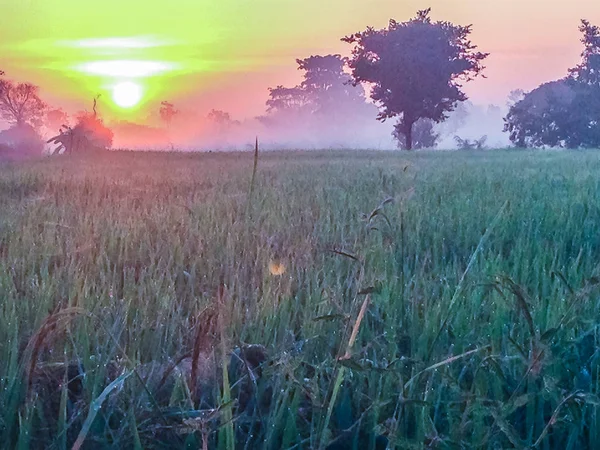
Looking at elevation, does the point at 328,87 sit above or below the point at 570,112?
above

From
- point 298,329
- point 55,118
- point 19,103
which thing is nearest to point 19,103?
point 19,103

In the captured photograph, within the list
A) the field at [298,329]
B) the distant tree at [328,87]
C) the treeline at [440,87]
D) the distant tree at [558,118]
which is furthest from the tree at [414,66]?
the distant tree at [328,87]

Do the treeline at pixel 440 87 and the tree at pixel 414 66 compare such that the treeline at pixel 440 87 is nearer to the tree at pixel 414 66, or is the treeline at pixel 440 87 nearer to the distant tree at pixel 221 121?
the tree at pixel 414 66

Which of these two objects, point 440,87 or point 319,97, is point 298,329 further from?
point 319,97

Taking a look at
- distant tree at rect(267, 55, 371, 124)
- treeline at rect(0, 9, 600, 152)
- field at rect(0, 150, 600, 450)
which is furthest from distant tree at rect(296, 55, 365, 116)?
field at rect(0, 150, 600, 450)

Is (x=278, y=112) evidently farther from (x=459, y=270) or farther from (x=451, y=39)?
(x=459, y=270)

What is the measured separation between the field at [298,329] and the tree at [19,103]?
204 feet

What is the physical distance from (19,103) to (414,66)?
4432 cm

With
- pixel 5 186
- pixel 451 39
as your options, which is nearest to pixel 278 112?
pixel 451 39

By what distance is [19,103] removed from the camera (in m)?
66.4

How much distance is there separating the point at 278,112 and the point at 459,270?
10734cm

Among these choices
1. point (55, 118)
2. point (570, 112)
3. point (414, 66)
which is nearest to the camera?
point (414, 66)

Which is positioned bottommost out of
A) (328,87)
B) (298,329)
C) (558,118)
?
(298,329)

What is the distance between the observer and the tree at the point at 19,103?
63.2 metres
